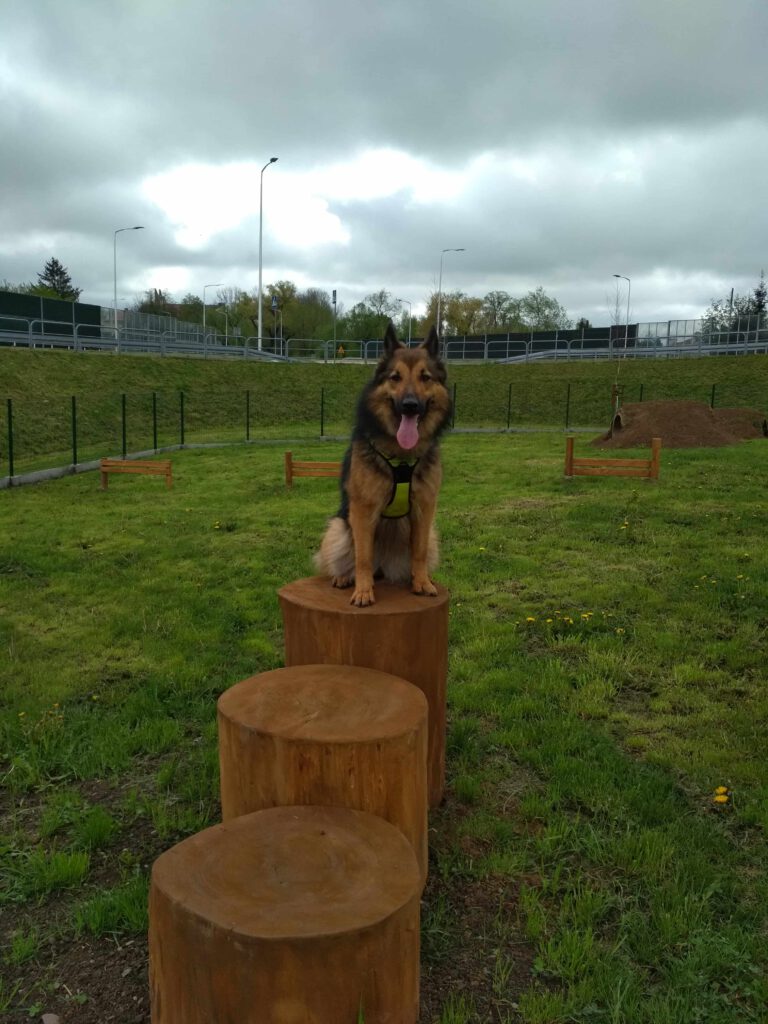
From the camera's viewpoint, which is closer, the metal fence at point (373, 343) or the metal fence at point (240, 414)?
the metal fence at point (240, 414)

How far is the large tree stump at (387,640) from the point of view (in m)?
3.71

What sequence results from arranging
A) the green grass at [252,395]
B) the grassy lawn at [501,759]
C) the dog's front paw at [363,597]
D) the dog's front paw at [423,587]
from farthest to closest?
the green grass at [252,395] < the dog's front paw at [423,587] < the dog's front paw at [363,597] < the grassy lawn at [501,759]

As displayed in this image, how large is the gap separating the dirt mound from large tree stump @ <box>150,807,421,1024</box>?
19099 millimetres

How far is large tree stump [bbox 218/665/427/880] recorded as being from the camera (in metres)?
2.73

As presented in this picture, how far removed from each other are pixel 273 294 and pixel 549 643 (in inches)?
3177

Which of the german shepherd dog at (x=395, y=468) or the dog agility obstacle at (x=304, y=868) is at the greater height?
the german shepherd dog at (x=395, y=468)

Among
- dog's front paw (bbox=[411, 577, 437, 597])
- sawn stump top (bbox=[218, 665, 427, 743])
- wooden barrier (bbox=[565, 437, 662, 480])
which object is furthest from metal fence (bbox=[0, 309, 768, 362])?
sawn stump top (bbox=[218, 665, 427, 743])

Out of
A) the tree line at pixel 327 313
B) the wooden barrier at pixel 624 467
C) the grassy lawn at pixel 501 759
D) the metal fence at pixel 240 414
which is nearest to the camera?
the grassy lawn at pixel 501 759

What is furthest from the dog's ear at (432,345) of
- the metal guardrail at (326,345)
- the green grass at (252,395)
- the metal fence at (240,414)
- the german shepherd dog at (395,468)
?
the metal guardrail at (326,345)

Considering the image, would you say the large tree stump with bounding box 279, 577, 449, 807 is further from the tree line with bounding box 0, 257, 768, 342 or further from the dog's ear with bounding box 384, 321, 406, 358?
the tree line with bounding box 0, 257, 768, 342

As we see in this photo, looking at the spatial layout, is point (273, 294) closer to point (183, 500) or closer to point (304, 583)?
point (183, 500)

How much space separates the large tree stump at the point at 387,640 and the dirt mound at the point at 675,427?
56.8ft

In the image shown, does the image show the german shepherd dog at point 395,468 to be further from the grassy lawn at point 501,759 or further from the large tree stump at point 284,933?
the large tree stump at point 284,933

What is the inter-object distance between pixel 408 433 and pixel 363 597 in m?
0.98
